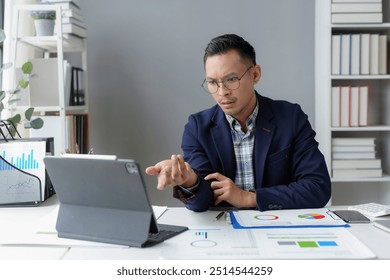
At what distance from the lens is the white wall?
9.73 ft

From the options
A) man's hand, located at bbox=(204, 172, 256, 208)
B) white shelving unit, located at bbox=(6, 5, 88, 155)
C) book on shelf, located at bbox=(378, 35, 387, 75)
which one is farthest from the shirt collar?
book on shelf, located at bbox=(378, 35, 387, 75)

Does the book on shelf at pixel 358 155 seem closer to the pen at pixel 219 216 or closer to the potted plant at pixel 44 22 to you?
the pen at pixel 219 216

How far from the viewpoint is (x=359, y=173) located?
2.73 meters

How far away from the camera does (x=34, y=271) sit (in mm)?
967

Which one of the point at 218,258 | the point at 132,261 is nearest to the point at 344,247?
the point at 218,258

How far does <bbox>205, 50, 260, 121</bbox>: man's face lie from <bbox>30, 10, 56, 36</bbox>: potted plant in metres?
1.29

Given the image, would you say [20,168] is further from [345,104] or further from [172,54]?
[345,104]

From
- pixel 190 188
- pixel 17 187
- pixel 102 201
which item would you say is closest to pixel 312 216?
pixel 190 188

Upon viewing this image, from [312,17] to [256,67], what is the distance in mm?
1407

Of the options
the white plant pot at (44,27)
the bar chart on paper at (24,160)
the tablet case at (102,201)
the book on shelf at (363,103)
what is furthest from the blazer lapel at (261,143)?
the white plant pot at (44,27)

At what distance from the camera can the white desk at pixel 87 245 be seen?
104cm

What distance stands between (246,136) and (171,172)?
20.5 inches

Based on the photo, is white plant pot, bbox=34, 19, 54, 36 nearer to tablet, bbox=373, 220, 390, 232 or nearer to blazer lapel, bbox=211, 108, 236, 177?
blazer lapel, bbox=211, 108, 236, 177

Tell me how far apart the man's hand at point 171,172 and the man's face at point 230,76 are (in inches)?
14.0
